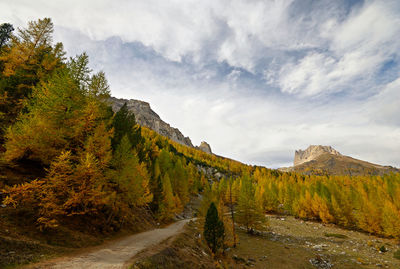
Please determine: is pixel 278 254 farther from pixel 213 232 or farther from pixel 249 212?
pixel 213 232

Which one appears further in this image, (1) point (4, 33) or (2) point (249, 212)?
(2) point (249, 212)

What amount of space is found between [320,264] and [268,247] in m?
8.41

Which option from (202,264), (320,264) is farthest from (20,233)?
(320,264)

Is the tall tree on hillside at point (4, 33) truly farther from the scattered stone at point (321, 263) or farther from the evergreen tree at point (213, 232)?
the scattered stone at point (321, 263)

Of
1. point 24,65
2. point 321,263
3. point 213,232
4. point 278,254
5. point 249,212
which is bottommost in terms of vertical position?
point 278,254

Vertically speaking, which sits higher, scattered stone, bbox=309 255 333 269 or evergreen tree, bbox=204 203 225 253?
evergreen tree, bbox=204 203 225 253

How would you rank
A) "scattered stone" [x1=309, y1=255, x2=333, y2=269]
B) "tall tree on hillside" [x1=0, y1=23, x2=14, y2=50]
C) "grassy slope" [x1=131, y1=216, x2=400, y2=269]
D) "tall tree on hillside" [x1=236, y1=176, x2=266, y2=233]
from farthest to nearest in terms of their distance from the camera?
"tall tree on hillside" [x1=236, y1=176, x2=266, y2=233], "tall tree on hillside" [x1=0, y1=23, x2=14, y2=50], "scattered stone" [x1=309, y1=255, x2=333, y2=269], "grassy slope" [x1=131, y1=216, x2=400, y2=269]

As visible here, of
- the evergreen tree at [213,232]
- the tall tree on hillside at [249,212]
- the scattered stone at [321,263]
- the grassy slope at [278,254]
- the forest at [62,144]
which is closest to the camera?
the forest at [62,144]

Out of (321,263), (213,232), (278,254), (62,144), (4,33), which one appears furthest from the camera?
(4,33)

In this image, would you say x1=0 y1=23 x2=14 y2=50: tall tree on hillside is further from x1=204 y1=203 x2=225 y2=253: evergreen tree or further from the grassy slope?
x1=204 y1=203 x2=225 y2=253: evergreen tree

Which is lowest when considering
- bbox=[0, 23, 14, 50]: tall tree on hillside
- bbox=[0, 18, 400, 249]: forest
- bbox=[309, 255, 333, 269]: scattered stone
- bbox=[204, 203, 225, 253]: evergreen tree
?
bbox=[309, 255, 333, 269]: scattered stone

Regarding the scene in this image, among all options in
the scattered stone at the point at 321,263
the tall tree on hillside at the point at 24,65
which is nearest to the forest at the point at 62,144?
the tall tree on hillside at the point at 24,65

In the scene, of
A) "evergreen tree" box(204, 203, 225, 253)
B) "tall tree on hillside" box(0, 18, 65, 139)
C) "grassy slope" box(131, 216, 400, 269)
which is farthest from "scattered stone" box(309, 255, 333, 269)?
"tall tree on hillside" box(0, 18, 65, 139)

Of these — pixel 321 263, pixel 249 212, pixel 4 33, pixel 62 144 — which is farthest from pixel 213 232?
pixel 4 33
